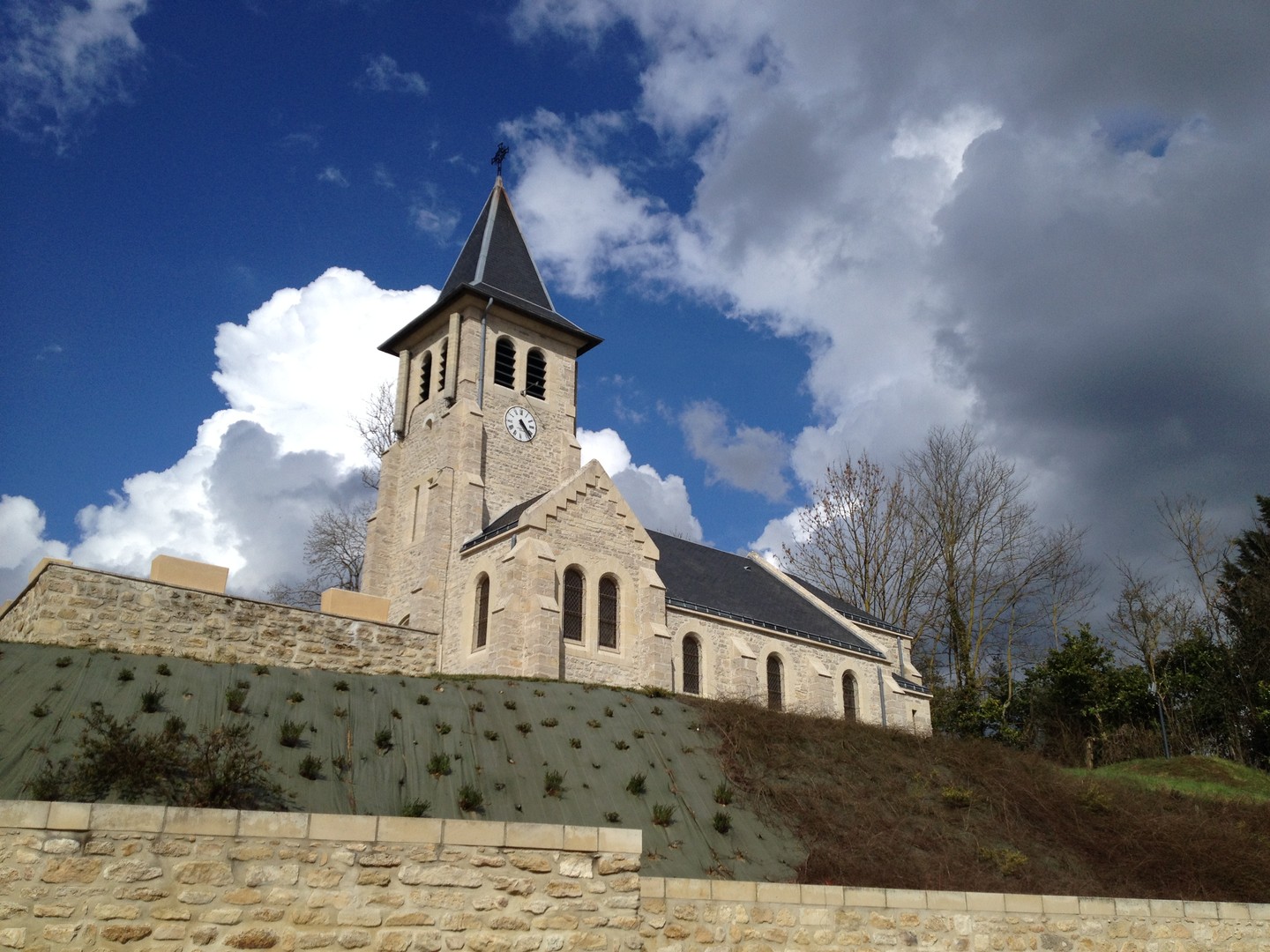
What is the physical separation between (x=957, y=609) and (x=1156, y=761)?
1401 centimetres

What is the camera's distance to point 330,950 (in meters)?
8.91

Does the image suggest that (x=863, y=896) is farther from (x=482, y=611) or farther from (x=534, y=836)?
(x=482, y=611)

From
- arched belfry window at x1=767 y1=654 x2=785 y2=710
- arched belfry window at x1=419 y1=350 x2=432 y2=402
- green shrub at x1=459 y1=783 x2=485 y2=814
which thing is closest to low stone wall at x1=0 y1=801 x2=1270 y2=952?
green shrub at x1=459 y1=783 x2=485 y2=814

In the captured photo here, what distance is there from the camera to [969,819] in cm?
1992

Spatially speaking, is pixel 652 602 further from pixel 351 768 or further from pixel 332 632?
pixel 351 768

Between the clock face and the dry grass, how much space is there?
1231cm

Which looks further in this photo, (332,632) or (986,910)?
(332,632)

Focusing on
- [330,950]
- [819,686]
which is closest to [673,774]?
[330,950]

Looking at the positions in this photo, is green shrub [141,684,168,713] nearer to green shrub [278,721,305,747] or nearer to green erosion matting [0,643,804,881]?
green erosion matting [0,643,804,881]

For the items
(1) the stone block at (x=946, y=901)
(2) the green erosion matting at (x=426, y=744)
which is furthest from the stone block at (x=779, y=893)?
(2) the green erosion matting at (x=426, y=744)

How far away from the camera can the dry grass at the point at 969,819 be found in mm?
17391

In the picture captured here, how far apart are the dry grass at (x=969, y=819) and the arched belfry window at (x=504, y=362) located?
13957mm

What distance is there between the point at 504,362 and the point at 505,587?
33.1ft

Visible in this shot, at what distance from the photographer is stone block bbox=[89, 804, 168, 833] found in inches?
328
